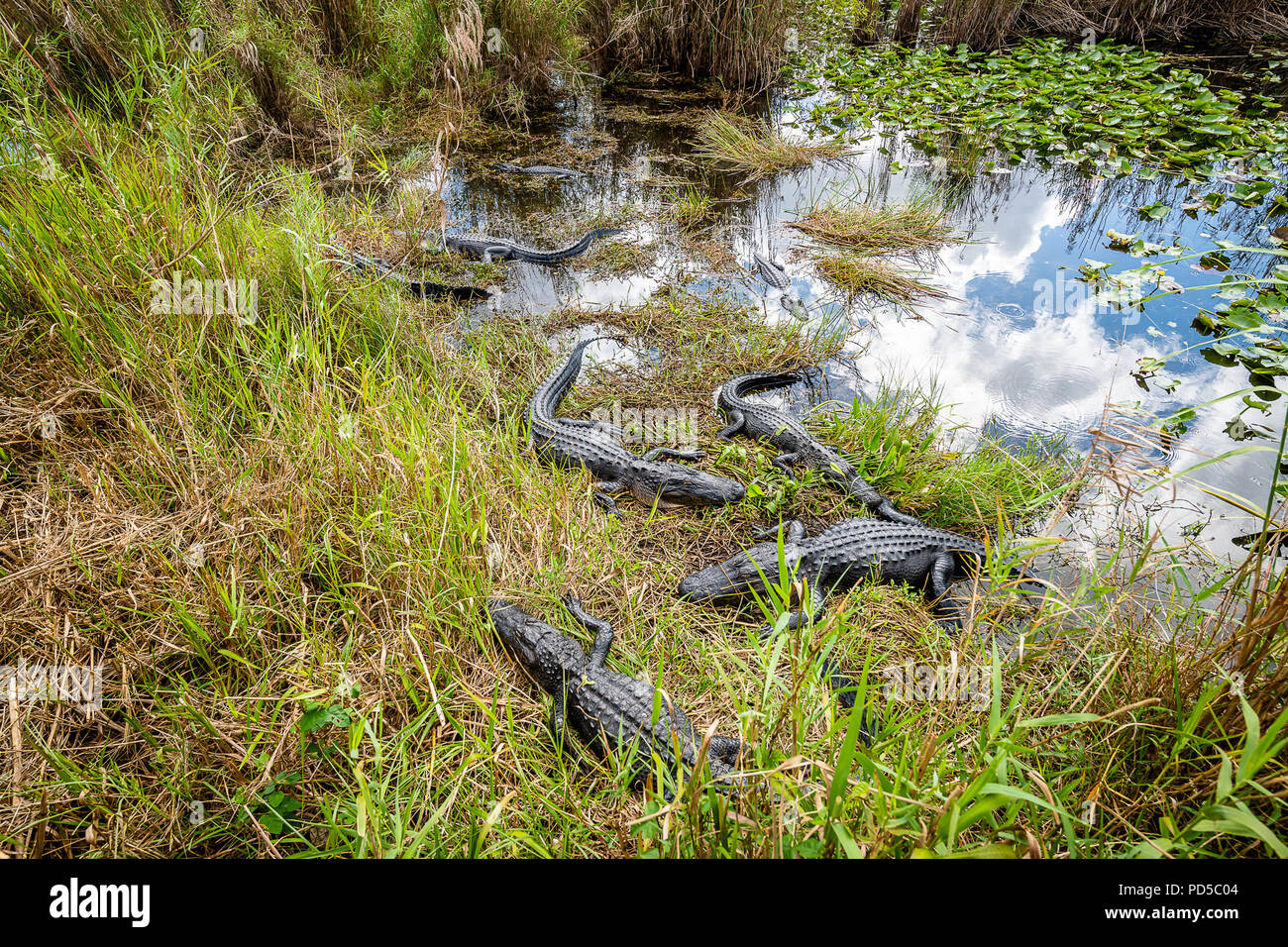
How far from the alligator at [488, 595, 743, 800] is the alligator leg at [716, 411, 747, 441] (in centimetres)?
156

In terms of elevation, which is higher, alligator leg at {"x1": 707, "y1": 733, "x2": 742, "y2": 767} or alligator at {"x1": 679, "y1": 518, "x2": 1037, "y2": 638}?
alligator at {"x1": 679, "y1": 518, "x2": 1037, "y2": 638}

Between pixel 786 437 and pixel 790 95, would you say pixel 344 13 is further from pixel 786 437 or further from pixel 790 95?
pixel 786 437

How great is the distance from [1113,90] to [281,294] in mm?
9089

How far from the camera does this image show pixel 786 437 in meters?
3.39

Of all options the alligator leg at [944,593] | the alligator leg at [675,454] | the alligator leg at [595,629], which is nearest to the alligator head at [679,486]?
the alligator leg at [675,454]

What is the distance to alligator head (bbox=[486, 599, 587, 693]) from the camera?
213cm

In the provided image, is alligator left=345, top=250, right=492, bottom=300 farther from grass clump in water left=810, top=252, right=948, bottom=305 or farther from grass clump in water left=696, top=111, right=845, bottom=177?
grass clump in water left=696, top=111, right=845, bottom=177

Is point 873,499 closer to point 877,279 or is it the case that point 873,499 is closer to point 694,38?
point 877,279

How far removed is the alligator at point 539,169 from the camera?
642 centimetres

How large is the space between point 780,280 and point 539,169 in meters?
3.35

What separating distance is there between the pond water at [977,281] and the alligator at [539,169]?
0.59ft

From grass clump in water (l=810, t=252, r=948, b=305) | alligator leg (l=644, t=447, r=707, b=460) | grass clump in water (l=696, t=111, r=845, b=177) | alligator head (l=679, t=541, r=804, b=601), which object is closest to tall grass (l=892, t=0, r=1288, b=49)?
grass clump in water (l=696, t=111, r=845, b=177)

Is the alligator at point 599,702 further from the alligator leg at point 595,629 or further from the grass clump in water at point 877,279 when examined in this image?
the grass clump in water at point 877,279
